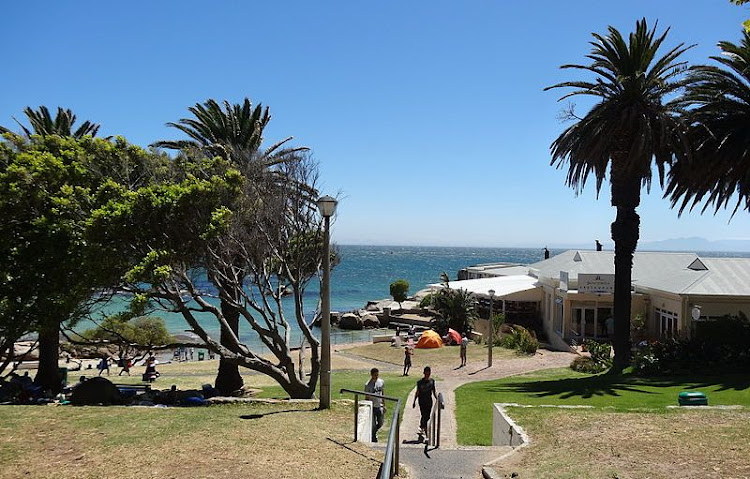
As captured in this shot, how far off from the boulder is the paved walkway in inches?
297

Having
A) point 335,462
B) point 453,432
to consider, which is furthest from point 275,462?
point 453,432

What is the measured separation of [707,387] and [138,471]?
14342 mm

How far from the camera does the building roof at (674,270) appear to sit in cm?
2400

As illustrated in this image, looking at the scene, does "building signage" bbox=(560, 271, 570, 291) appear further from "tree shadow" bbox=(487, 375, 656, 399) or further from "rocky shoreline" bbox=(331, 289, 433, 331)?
"rocky shoreline" bbox=(331, 289, 433, 331)

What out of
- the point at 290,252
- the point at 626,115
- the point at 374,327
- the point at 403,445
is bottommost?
the point at 374,327

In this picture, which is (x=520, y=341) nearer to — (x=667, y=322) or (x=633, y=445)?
(x=667, y=322)

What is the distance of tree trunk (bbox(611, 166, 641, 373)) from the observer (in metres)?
20.6

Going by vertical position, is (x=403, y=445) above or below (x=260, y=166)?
below

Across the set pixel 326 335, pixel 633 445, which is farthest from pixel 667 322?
pixel 326 335

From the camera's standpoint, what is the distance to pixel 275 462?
846 cm

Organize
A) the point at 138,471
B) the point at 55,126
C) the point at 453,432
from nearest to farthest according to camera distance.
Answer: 1. the point at 138,471
2. the point at 453,432
3. the point at 55,126

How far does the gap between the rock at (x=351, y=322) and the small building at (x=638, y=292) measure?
16.1 meters

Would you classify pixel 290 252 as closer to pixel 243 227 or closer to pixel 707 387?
pixel 243 227

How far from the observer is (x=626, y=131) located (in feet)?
65.7
